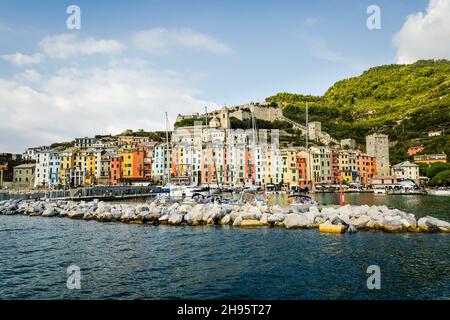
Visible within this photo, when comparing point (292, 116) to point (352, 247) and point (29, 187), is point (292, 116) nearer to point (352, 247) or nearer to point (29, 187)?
point (29, 187)

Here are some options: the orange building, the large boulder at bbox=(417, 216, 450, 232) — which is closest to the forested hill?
the orange building

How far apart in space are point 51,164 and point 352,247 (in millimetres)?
80370

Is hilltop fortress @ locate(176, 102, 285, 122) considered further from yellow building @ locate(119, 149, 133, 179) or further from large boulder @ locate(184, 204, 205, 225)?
large boulder @ locate(184, 204, 205, 225)

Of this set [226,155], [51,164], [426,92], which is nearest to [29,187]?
[51,164]

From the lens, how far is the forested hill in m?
110

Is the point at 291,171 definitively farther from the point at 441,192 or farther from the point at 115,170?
the point at 115,170

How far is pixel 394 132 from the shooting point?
11175cm

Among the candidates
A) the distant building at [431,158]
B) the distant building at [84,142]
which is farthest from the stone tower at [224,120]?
the distant building at [431,158]

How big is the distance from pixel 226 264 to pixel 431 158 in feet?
287

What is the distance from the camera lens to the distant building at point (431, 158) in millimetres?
86250

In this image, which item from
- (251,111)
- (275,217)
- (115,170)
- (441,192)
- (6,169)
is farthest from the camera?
(251,111)

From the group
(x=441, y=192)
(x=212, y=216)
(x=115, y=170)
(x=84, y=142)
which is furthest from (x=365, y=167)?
(x=84, y=142)

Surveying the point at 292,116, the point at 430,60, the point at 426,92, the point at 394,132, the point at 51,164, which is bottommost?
the point at 51,164

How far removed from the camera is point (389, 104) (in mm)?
139625
